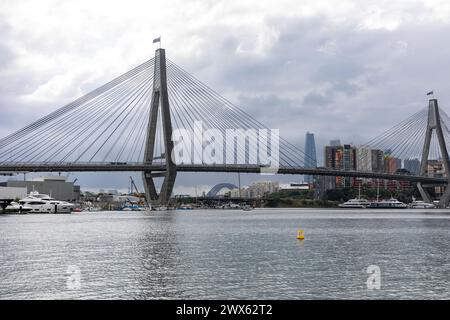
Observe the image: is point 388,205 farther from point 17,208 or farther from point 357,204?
point 17,208

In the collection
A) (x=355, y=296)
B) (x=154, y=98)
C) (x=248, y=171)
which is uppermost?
(x=154, y=98)

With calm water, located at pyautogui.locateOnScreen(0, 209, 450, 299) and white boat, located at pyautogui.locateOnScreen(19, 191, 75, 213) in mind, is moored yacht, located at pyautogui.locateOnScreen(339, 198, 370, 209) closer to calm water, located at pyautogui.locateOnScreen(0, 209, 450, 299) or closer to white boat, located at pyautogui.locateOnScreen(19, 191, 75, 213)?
white boat, located at pyautogui.locateOnScreen(19, 191, 75, 213)

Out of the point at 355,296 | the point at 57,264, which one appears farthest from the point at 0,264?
the point at 355,296

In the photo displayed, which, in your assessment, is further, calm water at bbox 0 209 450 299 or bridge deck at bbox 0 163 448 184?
bridge deck at bbox 0 163 448 184

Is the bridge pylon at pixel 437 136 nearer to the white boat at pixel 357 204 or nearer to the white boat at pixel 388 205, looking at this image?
the white boat at pixel 388 205

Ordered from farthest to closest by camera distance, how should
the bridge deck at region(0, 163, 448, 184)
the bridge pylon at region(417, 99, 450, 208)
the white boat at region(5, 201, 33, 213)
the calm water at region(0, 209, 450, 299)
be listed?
the bridge pylon at region(417, 99, 450, 208) < the white boat at region(5, 201, 33, 213) < the bridge deck at region(0, 163, 448, 184) < the calm water at region(0, 209, 450, 299)

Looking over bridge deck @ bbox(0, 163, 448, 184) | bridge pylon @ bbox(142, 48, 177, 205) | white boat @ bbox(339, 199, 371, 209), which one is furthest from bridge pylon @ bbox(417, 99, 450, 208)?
bridge pylon @ bbox(142, 48, 177, 205)

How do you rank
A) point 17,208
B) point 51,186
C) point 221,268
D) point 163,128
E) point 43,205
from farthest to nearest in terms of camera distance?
point 51,186, point 17,208, point 43,205, point 163,128, point 221,268

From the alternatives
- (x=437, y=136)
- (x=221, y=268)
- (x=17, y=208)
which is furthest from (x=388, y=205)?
(x=221, y=268)

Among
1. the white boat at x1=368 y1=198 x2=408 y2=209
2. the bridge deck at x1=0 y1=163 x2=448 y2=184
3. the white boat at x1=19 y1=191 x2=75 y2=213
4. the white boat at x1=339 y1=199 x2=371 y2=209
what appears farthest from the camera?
the white boat at x1=339 y1=199 x2=371 y2=209

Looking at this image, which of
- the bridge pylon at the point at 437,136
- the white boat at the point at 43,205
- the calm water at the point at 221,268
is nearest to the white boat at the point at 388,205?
the bridge pylon at the point at 437,136

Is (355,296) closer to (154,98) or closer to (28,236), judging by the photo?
(28,236)
